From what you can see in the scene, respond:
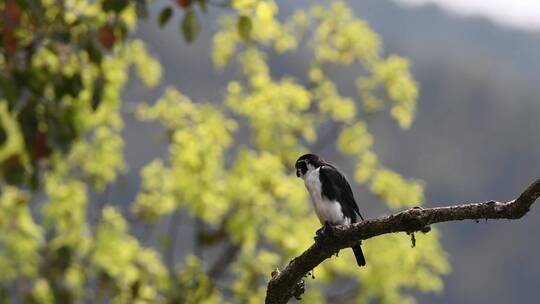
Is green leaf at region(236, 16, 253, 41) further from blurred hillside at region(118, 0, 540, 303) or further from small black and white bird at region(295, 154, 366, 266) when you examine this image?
blurred hillside at region(118, 0, 540, 303)

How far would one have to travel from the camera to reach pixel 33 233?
47.8 feet

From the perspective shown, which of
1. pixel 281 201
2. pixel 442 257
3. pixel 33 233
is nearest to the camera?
pixel 33 233

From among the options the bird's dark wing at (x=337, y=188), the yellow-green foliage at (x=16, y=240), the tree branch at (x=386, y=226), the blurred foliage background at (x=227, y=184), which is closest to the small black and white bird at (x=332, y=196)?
the bird's dark wing at (x=337, y=188)

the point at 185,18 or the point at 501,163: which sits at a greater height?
the point at 501,163

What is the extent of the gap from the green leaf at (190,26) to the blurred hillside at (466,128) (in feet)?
121

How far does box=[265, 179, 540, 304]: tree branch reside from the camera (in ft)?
11.8

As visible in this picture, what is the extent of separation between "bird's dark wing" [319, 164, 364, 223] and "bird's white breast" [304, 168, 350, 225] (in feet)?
0.10

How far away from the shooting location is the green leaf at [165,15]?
25.7 ft

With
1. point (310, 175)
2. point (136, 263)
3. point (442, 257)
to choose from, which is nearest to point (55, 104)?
point (310, 175)

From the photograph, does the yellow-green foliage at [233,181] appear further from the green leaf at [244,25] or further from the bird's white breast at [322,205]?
the bird's white breast at [322,205]

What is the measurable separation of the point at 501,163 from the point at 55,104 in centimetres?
7519

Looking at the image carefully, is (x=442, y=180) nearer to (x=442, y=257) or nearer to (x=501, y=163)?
(x=501, y=163)

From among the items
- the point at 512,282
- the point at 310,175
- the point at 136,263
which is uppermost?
the point at 512,282

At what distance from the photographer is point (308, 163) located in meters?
6.45
